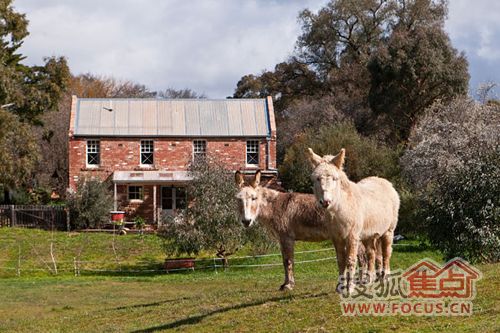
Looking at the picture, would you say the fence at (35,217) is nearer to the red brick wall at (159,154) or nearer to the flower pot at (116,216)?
the flower pot at (116,216)

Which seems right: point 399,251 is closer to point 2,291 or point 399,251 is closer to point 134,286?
point 134,286

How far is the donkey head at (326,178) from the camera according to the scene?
1048 cm

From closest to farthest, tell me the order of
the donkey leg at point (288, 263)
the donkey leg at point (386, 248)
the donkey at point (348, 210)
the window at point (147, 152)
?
the donkey at point (348, 210) → the donkey leg at point (386, 248) → the donkey leg at point (288, 263) → the window at point (147, 152)

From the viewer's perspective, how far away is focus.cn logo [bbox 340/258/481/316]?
34.6ft

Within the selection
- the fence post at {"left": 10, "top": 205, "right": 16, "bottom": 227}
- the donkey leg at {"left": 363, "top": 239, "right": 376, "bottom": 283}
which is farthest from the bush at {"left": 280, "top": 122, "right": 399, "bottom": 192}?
the donkey leg at {"left": 363, "top": 239, "right": 376, "bottom": 283}

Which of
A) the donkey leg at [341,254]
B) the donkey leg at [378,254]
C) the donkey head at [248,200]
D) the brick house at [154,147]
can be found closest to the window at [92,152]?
the brick house at [154,147]

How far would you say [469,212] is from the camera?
24.6m

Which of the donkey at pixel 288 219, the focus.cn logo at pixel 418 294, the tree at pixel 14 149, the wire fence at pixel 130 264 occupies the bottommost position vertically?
the wire fence at pixel 130 264

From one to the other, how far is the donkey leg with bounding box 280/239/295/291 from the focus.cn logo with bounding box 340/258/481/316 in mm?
Answer: 1943

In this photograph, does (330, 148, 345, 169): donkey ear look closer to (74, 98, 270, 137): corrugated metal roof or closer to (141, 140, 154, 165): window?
(74, 98, 270, 137): corrugated metal roof

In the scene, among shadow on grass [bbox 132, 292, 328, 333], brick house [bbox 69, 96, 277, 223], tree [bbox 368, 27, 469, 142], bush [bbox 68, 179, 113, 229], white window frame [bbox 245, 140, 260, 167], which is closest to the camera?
→ shadow on grass [bbox 132, 292, 328, 333]

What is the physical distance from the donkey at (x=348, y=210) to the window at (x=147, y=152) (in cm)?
3838

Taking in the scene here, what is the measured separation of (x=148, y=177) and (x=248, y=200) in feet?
116

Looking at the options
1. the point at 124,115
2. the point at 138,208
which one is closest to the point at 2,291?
the point at 138,208
